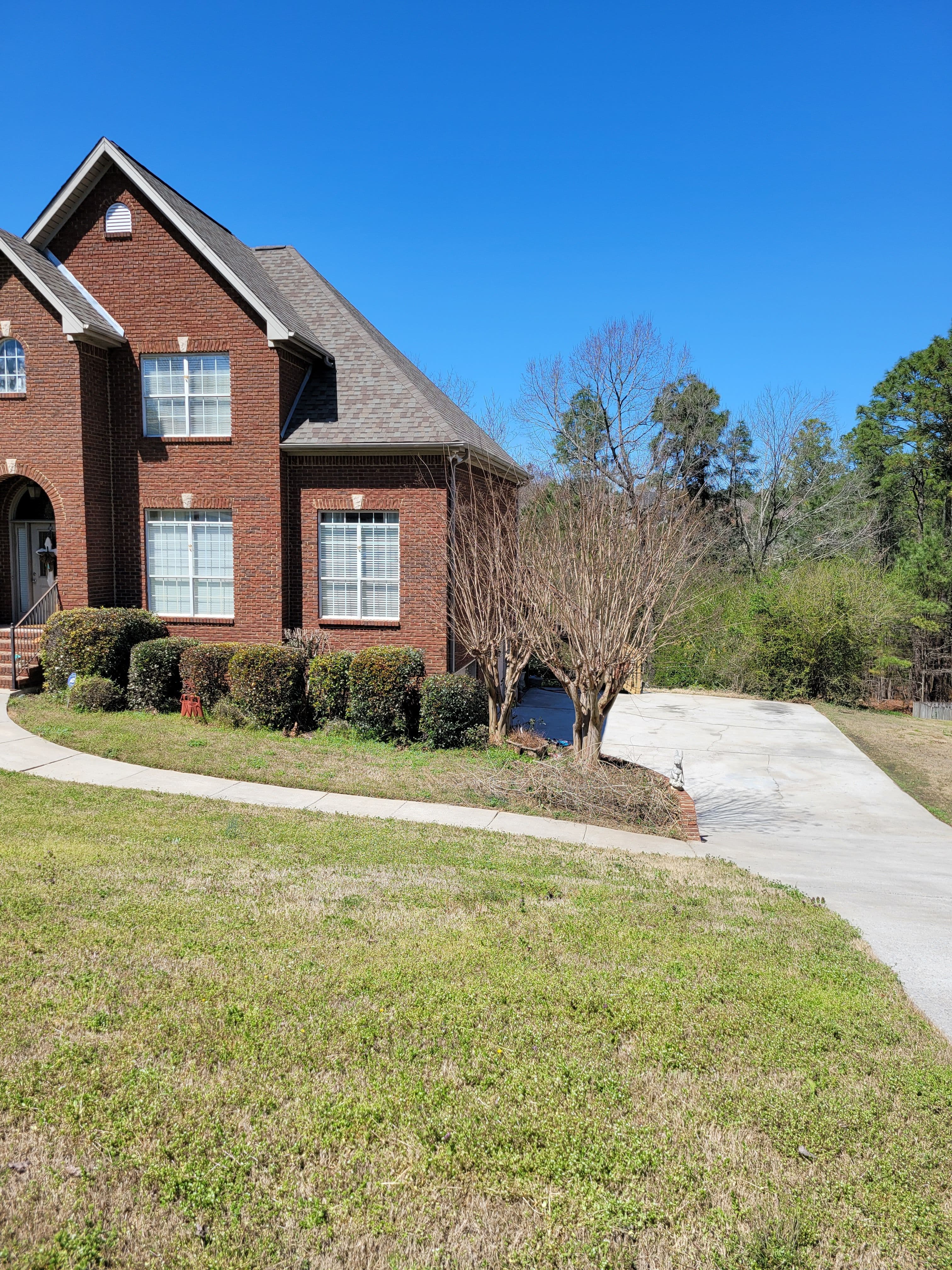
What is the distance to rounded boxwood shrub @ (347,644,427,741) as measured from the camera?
47.0ft

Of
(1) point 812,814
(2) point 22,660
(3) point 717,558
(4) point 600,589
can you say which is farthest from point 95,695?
(3) point 717,558

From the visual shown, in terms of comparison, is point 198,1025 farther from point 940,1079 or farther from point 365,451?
point 365,451

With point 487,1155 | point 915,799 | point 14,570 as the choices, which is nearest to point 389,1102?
point 487,1155

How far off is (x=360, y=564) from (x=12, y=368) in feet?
25.5

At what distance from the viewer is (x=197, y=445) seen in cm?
1656

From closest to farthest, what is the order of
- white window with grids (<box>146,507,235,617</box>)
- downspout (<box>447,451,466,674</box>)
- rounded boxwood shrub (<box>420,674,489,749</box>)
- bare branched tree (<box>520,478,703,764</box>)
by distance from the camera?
bare branched tree (<box>520,478,703,764</box>)
rounded boxwood shrub (<box>420,674,489,749</box>)
downspout (<box>447,451,466,674</box>)
white window with grids (<box>146,507,235,617</box>)

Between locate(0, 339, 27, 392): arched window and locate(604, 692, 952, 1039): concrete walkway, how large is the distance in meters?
12.7

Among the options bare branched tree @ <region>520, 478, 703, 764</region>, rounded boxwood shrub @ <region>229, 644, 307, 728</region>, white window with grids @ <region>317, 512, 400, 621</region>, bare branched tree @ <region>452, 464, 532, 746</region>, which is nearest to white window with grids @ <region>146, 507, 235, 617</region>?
white window with grids @ <region>317, 512, 400, 621</region>

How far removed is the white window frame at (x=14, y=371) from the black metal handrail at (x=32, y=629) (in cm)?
377

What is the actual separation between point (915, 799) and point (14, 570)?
58.2 ft

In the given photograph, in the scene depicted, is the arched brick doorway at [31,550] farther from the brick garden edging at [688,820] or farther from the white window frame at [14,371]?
the brick garden edging at [688,820]

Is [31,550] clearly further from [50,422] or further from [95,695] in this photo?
[95,695]

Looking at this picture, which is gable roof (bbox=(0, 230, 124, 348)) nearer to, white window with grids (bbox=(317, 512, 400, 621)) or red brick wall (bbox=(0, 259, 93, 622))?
red brick wall (bbox=(0, 259, 93, 622))

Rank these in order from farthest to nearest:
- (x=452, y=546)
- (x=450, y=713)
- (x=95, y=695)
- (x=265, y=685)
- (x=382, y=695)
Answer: (x=452, y=546), (x=95, y=695), (x=265, y=685), (x=382, y=695), (x=450, y=713)
